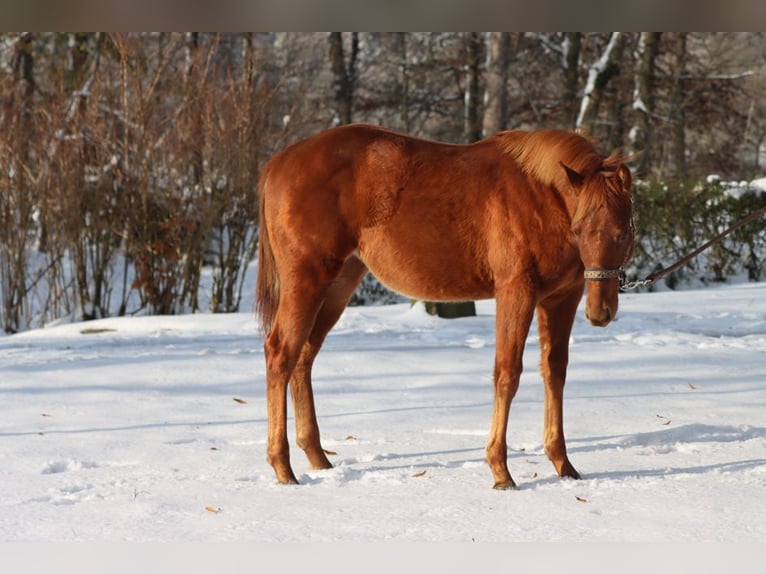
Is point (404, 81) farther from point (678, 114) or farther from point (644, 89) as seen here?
point (678, 114)

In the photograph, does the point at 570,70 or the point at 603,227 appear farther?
the point at 570,70

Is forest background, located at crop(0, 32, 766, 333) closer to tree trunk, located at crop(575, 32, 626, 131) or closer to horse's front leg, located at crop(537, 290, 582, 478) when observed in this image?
tree trunk, located at crop(575, 32, 626, 131)

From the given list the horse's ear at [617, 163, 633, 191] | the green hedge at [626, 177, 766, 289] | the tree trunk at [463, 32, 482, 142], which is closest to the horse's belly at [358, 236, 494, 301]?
the horse's ear at [617, 163, 633, 191]

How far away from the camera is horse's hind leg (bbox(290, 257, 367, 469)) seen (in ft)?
16.7

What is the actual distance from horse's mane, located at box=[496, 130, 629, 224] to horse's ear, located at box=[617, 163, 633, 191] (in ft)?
0.05

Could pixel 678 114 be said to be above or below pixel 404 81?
below

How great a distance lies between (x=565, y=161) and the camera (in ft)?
14.9

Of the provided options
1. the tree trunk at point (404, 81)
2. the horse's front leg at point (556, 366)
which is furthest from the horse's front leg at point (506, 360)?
the tree trunk at point (404, 81)

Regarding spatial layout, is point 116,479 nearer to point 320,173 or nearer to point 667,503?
point 320,173

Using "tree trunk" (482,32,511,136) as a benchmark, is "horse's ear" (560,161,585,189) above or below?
below

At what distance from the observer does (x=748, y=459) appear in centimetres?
525

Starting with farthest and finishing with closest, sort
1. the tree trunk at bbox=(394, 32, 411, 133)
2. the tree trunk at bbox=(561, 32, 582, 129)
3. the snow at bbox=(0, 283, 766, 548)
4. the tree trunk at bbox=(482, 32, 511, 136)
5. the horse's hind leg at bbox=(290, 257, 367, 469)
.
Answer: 1. the tree trunk at bbox=(394, 32, 411, 133)
2. the tree trunk at bbox=(561, 32, 582, 129)
3. the tree trunk at bbox=(482, 32, 511, 136)
4. the horse's hind leg at bbox=(290, 257, 367, 469)
5. the snow at bbox=(0, 283, 766, 548)

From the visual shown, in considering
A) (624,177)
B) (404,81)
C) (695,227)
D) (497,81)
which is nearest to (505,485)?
(624,177)

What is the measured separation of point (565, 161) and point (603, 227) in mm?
391
